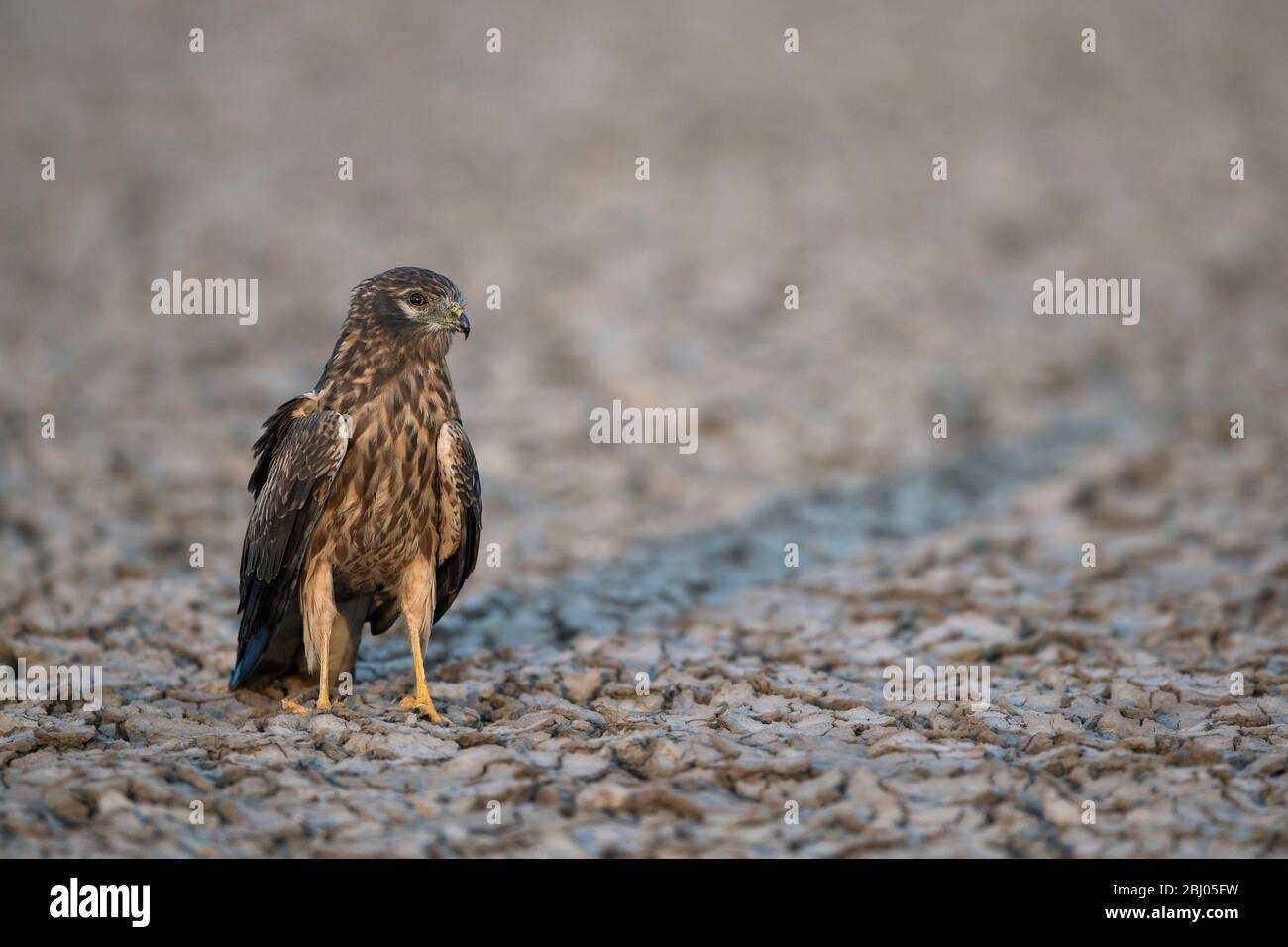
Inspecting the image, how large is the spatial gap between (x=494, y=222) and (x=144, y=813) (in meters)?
10.3

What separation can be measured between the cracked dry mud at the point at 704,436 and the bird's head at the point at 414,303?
166 cm

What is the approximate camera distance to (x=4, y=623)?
6.86 metres

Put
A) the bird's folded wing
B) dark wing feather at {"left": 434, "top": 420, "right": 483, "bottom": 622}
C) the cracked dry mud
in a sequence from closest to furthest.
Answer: the cracked dry mud < the bird's folded wing < dark wing feather at {"left": 434, "top": 420, "right": 483, "bottom": 622}

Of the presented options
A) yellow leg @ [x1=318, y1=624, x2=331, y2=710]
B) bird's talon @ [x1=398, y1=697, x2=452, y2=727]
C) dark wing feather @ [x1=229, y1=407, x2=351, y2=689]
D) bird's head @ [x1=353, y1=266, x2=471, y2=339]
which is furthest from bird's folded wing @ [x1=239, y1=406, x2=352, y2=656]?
bird's talon @ [x1=398, y1=697, x2=452, y2=727]

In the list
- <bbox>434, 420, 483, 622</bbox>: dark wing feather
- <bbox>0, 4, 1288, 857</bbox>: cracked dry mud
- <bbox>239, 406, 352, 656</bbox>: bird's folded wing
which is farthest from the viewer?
<bbox>434, 420, 483, 622</bbox>: dark wing feather

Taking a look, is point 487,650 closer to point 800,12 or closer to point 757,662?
point 757,662

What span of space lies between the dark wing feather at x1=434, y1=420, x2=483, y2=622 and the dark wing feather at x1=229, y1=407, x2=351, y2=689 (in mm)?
430

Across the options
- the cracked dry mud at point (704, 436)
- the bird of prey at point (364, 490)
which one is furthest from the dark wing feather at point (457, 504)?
the cracked dry mud at point (704, 436)

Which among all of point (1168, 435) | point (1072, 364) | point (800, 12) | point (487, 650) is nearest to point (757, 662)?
point (487, 650)

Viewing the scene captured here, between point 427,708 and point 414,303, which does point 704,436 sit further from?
point 427,708

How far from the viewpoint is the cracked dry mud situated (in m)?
4.83

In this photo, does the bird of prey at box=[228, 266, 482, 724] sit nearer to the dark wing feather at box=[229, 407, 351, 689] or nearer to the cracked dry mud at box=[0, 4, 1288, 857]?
the dark wing feather at box=[229, 407, 351, 689]

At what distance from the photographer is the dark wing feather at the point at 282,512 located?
5.41 meters
